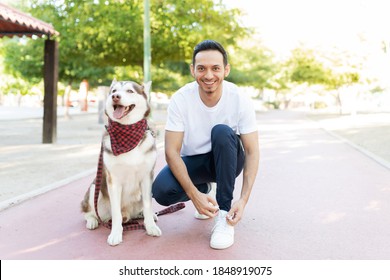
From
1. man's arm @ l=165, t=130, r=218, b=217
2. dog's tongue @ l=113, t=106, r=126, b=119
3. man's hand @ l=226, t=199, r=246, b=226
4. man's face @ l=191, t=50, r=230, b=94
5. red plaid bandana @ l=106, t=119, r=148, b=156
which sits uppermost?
man's face @ l=191, t=50, r=230, b=94

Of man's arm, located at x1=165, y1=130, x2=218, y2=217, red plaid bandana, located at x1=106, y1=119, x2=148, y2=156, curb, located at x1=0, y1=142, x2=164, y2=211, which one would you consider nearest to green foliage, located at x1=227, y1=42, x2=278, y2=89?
curb, located at x1=0, y1=142, x2=164, y2=211

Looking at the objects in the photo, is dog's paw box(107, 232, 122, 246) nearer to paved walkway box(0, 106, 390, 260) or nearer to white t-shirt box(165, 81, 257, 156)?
paved walkway box(0, 106, 390, 260)

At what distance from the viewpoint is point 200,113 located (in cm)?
393

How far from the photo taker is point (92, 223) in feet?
13.4

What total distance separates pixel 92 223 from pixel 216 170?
49.3 inches

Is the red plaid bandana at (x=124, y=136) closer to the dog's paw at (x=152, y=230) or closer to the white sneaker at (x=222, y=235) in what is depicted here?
the dog's paw at (x=152, y=230)

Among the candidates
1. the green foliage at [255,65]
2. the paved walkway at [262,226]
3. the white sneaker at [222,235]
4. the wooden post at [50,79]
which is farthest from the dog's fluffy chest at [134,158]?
the green foliage at [255,65]

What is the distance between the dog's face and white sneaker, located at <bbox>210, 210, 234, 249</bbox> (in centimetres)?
109

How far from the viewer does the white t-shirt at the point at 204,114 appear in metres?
3.88

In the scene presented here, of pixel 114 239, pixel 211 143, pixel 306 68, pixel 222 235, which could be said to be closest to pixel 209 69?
pixel 211 143

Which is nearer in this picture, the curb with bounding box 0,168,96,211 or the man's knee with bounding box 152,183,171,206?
the man's knee with bounding box 152,183,171,206

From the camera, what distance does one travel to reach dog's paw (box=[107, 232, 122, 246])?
3635 millimetres

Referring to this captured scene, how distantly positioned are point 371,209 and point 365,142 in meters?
7.68
